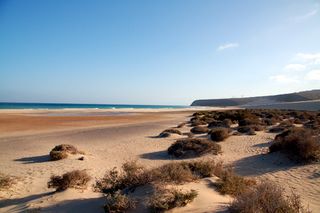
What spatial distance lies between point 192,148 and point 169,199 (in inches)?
298

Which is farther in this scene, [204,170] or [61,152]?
[61,152]

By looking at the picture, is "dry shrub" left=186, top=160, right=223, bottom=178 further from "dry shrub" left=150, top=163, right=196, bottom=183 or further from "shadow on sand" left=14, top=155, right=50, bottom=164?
"shadow on sand" left=14, top=155, right=50, bottom=164

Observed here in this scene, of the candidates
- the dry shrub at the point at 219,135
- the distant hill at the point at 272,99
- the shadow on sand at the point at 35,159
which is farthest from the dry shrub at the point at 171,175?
the distant hill at the point at 272,99

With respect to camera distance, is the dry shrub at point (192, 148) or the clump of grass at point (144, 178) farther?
the dry shrub at point (192, 148)

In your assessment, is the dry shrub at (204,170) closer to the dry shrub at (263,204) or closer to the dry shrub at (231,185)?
the dry shrub at (231,185)

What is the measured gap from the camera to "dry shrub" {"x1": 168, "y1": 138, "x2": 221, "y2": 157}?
41.3 feet

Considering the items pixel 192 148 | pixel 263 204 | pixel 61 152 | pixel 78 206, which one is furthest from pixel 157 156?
pixel 263 204

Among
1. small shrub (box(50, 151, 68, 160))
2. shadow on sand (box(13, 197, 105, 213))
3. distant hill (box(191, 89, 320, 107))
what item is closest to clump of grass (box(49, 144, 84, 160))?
small shrub (box(50, 151, 68, 160))

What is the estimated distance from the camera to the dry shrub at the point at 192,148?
12594mm

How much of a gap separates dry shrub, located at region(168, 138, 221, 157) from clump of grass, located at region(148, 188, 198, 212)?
6.93m

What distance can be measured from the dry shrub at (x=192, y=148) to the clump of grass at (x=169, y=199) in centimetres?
693

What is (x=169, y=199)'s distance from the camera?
525 centimetres

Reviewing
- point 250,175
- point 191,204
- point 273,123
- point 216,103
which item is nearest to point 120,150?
point 250,175

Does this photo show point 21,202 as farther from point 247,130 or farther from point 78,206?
point 247,130
